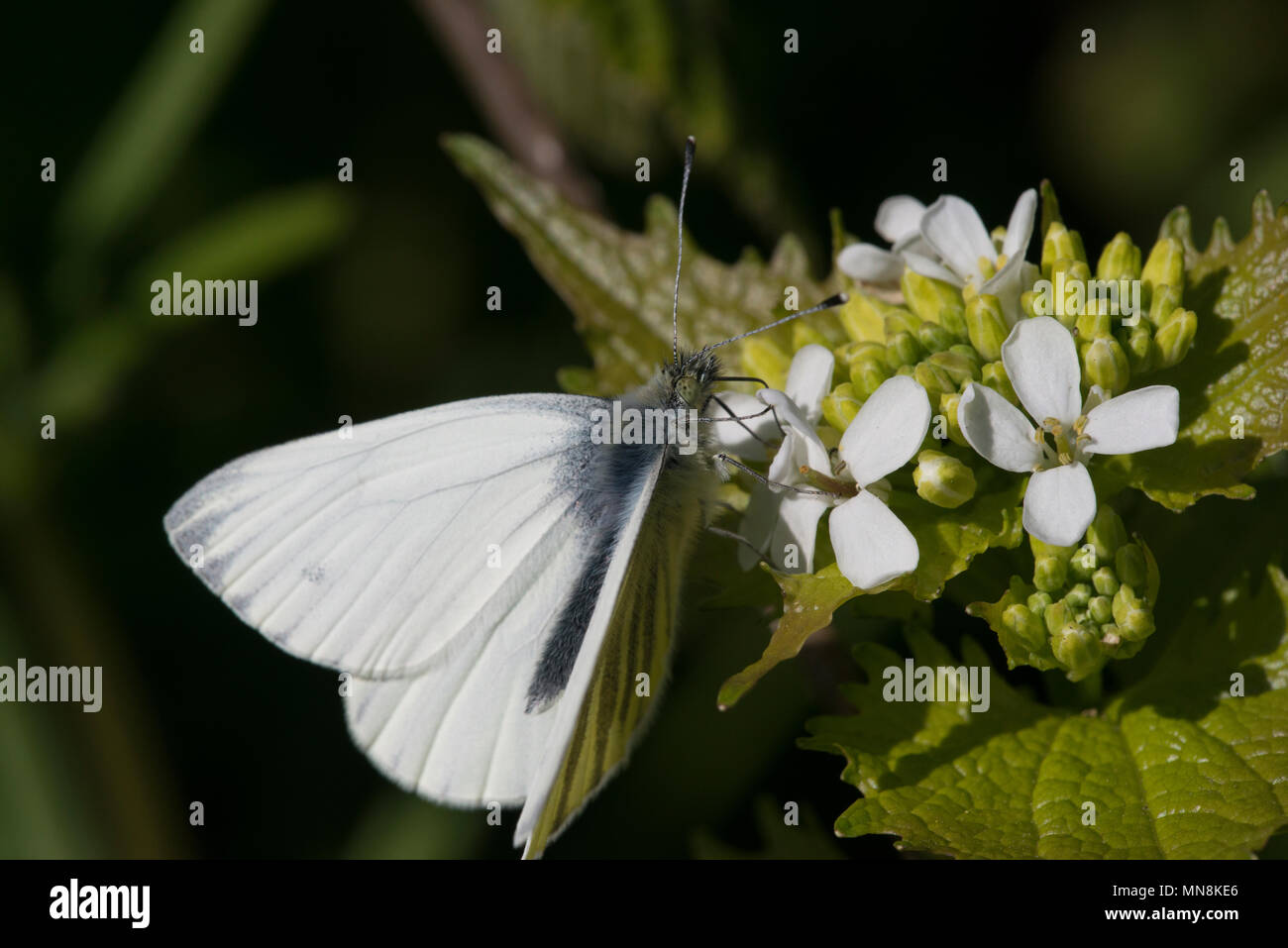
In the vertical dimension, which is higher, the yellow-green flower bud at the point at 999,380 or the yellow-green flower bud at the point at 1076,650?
the yellow-green flower bud at the point at 999,380

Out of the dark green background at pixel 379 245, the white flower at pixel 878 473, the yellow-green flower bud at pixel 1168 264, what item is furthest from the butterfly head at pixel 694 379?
the dark green background at pixel 379 245

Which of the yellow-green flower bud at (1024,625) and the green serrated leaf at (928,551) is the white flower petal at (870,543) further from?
the yellow-green flower bud at (1024,625)

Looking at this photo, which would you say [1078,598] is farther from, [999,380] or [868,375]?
[868,375]

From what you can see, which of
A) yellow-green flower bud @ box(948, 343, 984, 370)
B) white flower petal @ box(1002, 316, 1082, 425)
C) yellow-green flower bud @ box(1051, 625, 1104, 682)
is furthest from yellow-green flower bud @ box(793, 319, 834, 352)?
yellow-green flower bud @ box(1051, 625, 1104, 682)

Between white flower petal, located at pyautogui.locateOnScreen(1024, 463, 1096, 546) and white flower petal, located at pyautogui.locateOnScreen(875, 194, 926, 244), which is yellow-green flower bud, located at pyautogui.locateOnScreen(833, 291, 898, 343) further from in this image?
white flower petal, located at pyautogui.locateOnScreen(1024, 463, 1096, 546)

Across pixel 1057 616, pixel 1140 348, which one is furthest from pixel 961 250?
pixel 1057 616

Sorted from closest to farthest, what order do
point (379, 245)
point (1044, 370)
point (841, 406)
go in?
point (1044, 370), point (841, 406), point (379, 245)

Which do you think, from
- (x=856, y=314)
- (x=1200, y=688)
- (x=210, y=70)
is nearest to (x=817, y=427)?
(x=856, y=314)
